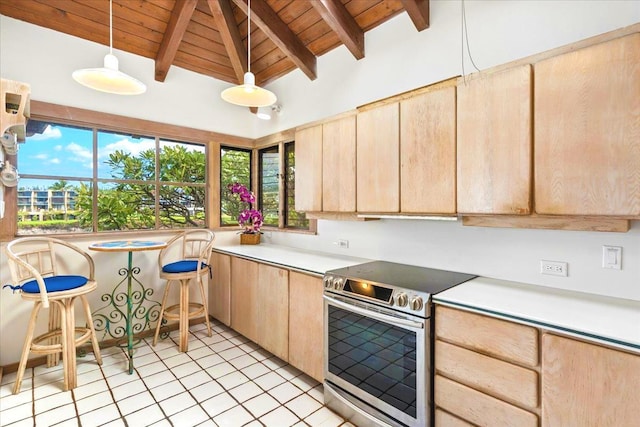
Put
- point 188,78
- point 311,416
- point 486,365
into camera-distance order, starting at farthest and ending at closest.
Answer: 1. point 188,78
2. point 311,416
3. point 486,365

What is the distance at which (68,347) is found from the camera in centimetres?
236

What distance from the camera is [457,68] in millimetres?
2201

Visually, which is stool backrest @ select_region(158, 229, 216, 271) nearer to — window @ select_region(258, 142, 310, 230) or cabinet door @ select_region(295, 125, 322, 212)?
window @ select_region(258, 142, 310, 230)

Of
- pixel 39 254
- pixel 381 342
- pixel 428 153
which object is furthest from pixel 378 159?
pixel 39 254

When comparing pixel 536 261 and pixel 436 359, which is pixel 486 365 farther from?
pixel 536 261

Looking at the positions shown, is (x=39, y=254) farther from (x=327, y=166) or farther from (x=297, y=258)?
(x=327, y=166)

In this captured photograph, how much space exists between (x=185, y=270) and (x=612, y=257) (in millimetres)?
3133

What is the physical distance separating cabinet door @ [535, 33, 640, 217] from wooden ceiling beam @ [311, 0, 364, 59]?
1.59 meters

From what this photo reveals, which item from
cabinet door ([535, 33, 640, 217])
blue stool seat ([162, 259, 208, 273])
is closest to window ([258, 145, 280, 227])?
blue stool seat ([162, 259, 208, 273])

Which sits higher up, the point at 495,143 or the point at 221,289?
the point at 495,143

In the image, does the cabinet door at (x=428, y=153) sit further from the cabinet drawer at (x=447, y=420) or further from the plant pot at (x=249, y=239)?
the plant pot at (x=249, y=239)

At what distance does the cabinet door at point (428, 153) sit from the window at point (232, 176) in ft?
8.45

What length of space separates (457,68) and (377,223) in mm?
1303

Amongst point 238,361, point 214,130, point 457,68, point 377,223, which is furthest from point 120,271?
point 457,68
